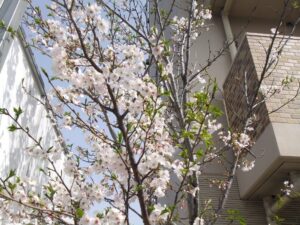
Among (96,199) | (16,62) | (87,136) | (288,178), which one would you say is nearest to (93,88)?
(96,199)

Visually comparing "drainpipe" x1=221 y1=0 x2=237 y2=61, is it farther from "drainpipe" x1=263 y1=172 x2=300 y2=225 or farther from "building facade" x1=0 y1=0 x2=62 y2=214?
"building facade" x1=0 y1=0 x2=62 y2=214

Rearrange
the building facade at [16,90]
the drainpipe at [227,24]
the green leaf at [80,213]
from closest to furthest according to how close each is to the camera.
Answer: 1. the green leaf at [80,213]
2. the building facade at [16,90]
3. the drainpipe at [227,24]

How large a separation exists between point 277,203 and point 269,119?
1.28m

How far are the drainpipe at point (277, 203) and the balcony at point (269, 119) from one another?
10 cm

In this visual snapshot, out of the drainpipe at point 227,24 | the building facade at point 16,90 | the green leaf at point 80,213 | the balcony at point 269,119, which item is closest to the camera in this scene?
the green leaf at point 80,213

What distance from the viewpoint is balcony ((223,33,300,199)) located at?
488 centimetres

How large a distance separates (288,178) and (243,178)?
33.5 inches

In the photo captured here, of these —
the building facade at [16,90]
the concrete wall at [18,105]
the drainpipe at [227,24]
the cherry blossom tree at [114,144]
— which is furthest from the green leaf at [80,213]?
the drainpipe at [227,24]

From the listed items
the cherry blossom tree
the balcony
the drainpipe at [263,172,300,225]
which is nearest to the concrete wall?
the cherry blossom tree

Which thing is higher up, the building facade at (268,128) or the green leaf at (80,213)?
the building facade at (268,128)

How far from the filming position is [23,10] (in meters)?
4.80

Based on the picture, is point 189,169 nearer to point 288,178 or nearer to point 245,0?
point 288,178

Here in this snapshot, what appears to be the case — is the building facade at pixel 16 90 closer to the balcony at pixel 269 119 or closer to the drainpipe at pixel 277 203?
the balcony at pixel 269 119

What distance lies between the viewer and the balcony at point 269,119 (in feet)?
16.0
